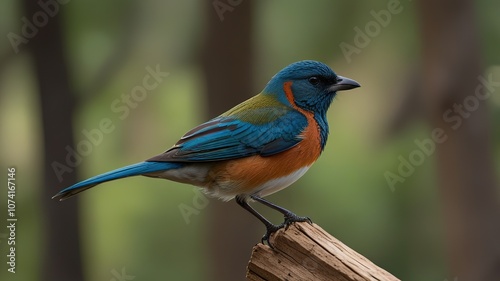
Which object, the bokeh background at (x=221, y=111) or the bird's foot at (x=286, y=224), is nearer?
the bird's foot at (x=286, y=224)

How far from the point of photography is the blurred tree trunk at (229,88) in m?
7.94

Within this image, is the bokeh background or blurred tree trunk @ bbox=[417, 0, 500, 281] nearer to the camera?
the bokeh background

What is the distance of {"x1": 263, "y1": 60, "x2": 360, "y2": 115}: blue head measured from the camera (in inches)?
213

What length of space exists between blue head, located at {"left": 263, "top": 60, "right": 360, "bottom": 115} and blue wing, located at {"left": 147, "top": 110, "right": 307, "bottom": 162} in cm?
26

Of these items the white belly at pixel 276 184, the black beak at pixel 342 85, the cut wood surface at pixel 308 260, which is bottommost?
the cut wood surface at pixel 308 260

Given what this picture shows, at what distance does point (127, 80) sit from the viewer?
8.86 m

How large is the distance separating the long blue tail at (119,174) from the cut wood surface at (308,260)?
2.76 feet

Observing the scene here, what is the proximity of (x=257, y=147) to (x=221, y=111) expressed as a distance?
2.98 meters

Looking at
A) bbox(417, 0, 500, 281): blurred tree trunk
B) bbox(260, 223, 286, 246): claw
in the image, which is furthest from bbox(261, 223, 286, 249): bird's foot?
bbox(417, 0, 500, 281): blurred tree trunk

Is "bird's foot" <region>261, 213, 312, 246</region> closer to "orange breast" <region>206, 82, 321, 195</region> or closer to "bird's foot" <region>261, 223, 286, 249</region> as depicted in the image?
"bird's foot" <region>261, 223, 286, 249</region>

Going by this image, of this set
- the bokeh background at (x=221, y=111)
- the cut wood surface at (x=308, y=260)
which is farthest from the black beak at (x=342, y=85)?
the bokeh background at (x=221, y=111)

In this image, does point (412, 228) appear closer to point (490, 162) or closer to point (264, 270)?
point (490, 162)

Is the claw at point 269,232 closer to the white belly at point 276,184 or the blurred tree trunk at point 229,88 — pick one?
the white belly at point 276,184

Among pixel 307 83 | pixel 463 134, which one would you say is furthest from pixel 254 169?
pixel 463 134
